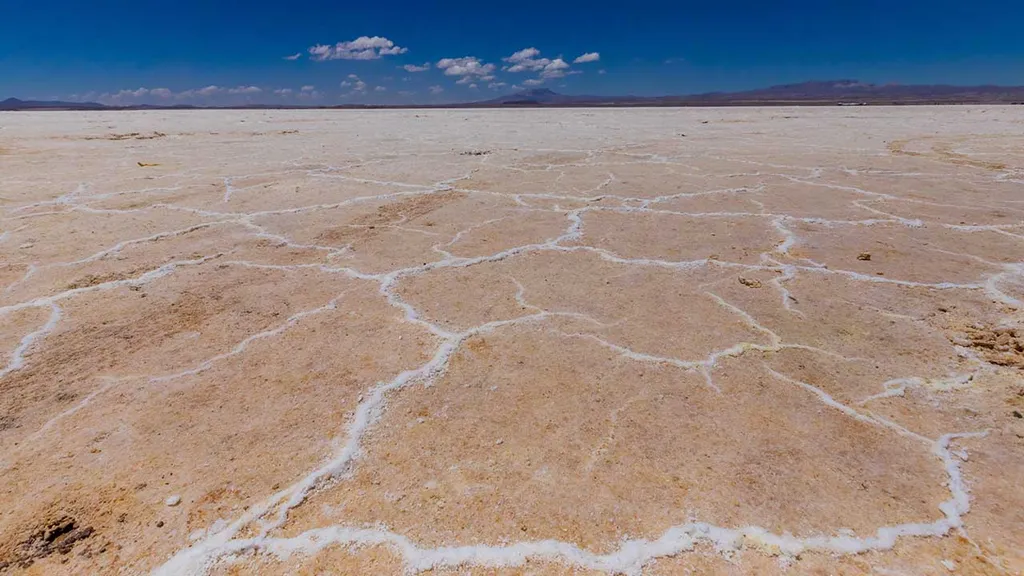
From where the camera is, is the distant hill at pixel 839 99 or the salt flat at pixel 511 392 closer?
the salt flat at pixel 511 392

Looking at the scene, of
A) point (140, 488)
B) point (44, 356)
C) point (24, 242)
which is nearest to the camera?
point (140, 488)

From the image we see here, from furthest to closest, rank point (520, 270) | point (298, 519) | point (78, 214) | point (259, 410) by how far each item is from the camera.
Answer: point (78, 214) < point (520, 270) < point (259, 410) < point (298, 519)

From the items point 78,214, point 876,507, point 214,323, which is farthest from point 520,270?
point 78,214

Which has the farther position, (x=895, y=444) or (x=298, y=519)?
(x=895, y=444)

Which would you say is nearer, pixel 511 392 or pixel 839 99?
pixel 511 392

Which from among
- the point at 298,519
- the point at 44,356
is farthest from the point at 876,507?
the point at 44,356

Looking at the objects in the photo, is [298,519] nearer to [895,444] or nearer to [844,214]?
[895,444]

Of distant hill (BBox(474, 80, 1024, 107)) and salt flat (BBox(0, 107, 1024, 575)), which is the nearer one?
salt flat (BBox(0, 107, 1024, 575))

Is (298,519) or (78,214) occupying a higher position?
(78,214)
